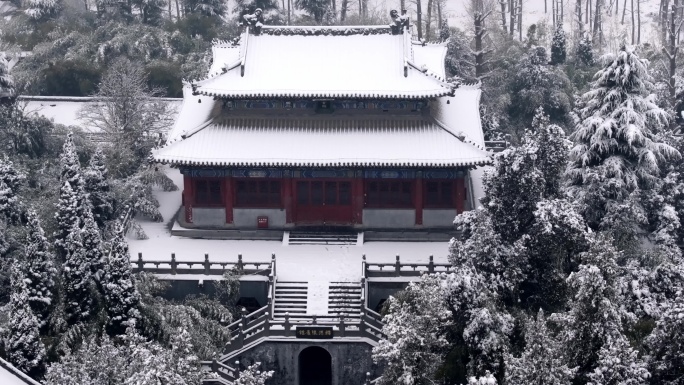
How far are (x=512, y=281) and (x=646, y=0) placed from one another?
214 ft

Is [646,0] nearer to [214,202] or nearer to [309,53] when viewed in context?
[309,53]

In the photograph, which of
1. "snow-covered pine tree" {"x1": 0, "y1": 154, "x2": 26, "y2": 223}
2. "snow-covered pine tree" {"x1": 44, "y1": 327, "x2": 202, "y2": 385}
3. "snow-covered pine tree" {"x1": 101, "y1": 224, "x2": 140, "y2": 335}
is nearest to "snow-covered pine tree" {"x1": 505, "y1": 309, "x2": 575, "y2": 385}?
"snow-covered pine tree" {"x1": 44, "y1": 327, "x2": 202, "y2": 385}

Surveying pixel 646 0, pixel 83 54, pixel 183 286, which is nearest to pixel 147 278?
pixel 183 286

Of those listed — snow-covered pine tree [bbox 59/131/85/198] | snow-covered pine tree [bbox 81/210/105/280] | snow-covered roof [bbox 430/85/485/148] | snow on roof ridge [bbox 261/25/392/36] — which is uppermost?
snow on roof ridge [bbox 261/25/392/36]

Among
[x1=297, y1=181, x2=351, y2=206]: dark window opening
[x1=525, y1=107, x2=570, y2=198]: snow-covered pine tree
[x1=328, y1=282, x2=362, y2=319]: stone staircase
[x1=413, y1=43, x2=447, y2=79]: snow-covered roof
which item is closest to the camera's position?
[x1=525, y1=107, x2=570, y2=198]: snow-covered pine tree

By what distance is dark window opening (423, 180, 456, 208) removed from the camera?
44094 millimetres

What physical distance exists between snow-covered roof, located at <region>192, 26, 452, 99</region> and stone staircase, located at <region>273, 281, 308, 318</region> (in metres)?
8.85

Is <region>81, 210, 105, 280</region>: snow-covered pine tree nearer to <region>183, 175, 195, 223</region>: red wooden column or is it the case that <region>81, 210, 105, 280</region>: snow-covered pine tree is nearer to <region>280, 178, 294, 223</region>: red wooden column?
<region>183, 175, 195, 223</region>: red wooden column

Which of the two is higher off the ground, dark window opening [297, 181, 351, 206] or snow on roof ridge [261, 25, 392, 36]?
snow on roof ridge [261, 25, 392, 36]

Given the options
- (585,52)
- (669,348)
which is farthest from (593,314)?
(585,52)

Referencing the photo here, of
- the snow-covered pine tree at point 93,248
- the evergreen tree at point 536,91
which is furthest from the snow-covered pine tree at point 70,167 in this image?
the evergreen tree at point 536,91

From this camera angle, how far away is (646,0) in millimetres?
90375

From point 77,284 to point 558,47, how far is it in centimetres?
4184

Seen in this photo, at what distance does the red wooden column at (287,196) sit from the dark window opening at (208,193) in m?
2.92
